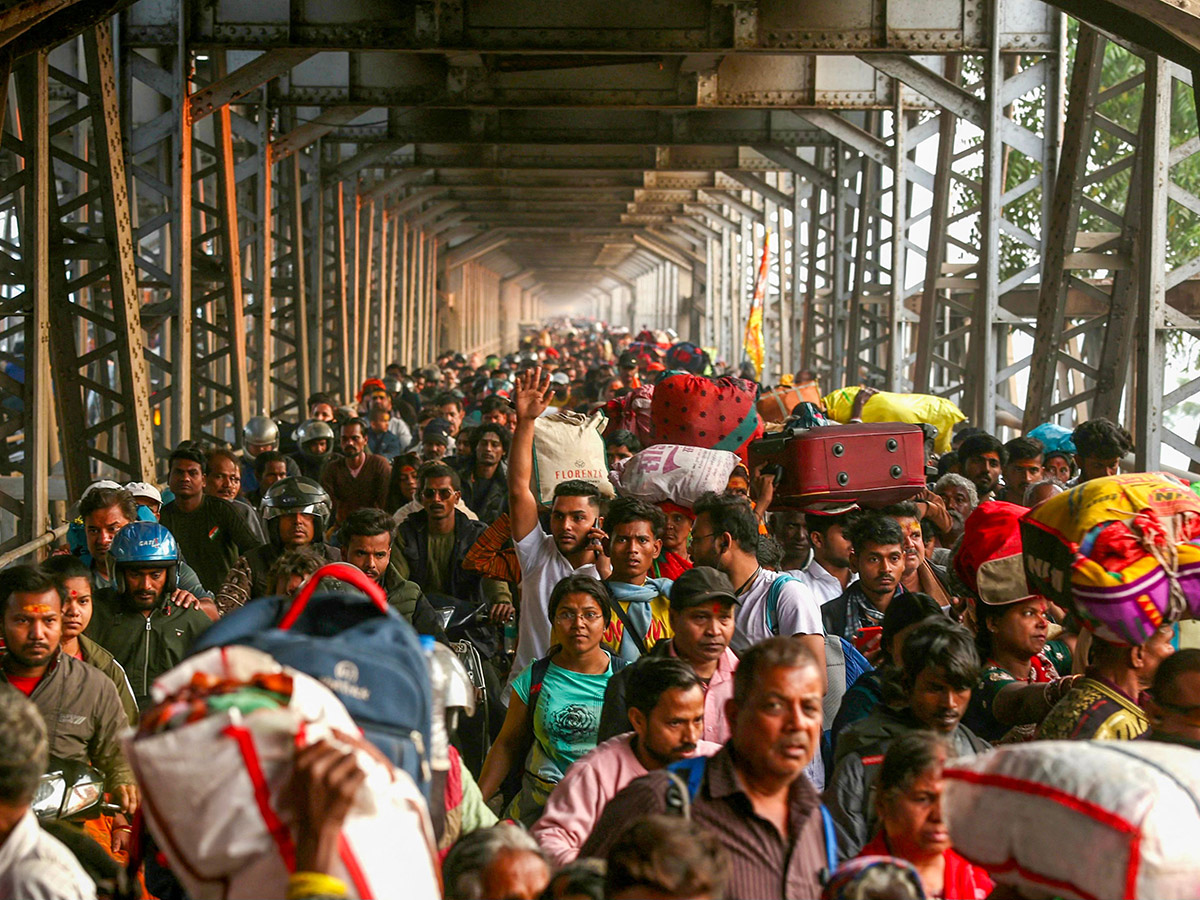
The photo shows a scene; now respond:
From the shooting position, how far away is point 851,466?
7488 millimetres

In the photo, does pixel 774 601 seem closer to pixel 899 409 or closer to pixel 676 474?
pixel 676 474

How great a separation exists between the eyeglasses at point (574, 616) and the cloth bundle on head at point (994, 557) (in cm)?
143

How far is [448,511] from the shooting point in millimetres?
8961

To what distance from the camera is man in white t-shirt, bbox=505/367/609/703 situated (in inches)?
289

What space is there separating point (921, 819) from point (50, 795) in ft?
10.3

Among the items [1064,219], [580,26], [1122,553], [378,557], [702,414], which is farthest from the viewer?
[580,26]

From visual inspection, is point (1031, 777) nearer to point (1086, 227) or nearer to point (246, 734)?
point (246, 734)

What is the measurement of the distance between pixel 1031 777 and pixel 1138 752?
0.73 feet

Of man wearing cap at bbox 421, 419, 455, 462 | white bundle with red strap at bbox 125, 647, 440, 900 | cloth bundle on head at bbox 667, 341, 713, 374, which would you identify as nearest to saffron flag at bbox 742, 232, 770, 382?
cloth bundle on head at bbox 667, 341, 713, 374

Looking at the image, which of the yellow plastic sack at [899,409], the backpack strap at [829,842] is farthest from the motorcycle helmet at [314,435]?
the backpack strap at [829,842]

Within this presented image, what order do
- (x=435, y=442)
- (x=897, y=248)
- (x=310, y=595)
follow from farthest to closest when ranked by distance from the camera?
(x=897, y=248), (x=435, y=442), (x=310, y=595)

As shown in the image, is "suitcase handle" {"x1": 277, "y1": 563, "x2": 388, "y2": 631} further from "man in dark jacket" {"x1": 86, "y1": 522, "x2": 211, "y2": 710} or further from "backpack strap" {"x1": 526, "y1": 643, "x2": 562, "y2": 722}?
"man in dark jacket" {"x1": 86, "y1": 522, "x2": 211, "y2": 710}

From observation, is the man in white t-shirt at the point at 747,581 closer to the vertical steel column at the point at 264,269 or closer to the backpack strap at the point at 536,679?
the backpack strap at the point at 536,679

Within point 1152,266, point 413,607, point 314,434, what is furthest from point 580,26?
point 413,607
